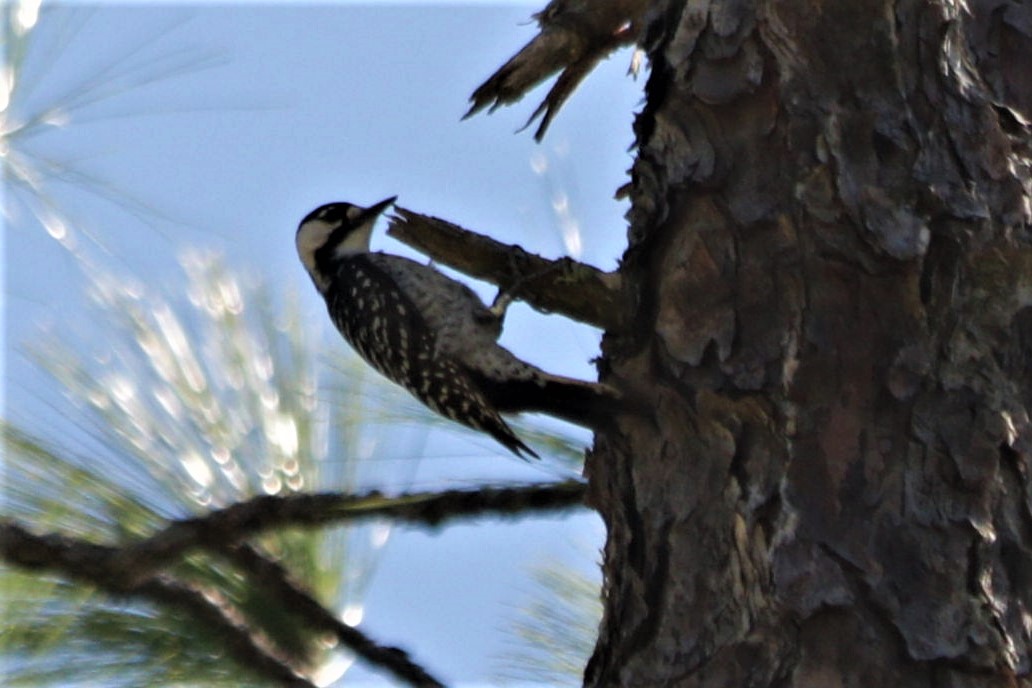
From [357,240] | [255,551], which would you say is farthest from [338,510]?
[357,240]

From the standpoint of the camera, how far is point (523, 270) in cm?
231

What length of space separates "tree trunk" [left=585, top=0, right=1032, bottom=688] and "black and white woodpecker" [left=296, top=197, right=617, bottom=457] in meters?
0.51

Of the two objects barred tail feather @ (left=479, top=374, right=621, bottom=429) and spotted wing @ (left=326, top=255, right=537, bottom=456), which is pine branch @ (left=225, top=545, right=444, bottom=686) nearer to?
barred tail feather @ (left=479, top=374, right=621, bottom=429)

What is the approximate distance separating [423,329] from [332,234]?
670 millimetres

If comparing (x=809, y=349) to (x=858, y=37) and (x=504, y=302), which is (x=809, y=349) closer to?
(x=858, y=37)

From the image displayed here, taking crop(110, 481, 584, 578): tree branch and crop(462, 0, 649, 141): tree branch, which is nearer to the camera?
crop(110, 481, 584, 578): tree branch

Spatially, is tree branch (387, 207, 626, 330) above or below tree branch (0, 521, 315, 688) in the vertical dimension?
above

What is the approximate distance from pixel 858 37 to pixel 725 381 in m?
0.58

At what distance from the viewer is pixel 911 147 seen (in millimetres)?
1988

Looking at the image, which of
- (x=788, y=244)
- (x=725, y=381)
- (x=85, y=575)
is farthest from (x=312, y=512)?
(x=788, y=244)

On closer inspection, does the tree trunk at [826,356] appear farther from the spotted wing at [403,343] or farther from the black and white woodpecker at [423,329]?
the spotted wing at [403,343]

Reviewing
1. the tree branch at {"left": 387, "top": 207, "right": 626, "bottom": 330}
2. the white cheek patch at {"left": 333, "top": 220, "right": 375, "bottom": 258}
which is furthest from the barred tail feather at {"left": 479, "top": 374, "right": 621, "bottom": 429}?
the white cheek patch at {"left": 333, "top": 220, "right": 375, "bottom": 258}

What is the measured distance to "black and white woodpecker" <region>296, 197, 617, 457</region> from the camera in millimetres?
2920

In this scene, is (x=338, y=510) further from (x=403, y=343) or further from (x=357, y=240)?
(x=357, y=240)
